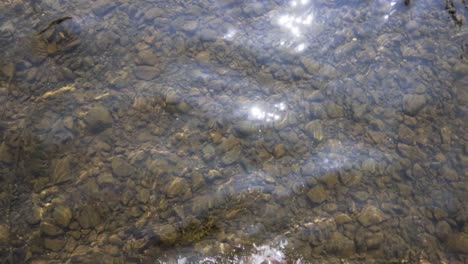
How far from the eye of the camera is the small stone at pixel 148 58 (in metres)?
4.63

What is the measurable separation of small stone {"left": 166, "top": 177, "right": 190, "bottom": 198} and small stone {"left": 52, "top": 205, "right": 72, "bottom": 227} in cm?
91

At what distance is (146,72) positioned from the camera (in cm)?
455

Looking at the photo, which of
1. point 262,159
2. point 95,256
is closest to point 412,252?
point 262,159

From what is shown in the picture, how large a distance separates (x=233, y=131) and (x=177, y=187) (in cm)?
85

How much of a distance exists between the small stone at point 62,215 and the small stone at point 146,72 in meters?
1.68

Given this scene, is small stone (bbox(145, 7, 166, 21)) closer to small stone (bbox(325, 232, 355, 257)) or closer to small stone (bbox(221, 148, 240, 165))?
small stone (bbox(221, 148, 240, 165))

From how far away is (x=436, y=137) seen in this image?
4129 mm

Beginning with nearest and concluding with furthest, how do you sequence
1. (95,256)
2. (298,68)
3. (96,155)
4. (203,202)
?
(95,256), (203,202), (96,155), (298,68)

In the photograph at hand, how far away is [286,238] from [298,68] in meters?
2.05

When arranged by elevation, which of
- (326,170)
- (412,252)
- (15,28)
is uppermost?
(15,28)

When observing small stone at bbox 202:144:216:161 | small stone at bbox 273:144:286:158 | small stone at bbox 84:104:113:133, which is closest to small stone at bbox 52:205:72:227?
small stone at bbox 84:104:113:133

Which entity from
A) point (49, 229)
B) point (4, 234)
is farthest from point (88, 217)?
point (4, 234)

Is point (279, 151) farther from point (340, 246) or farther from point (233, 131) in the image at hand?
point (340, 246)

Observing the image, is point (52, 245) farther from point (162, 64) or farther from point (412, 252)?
point (412, 252)
